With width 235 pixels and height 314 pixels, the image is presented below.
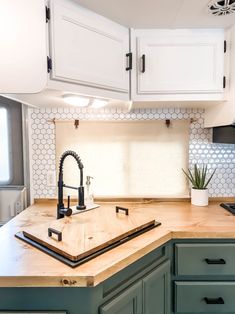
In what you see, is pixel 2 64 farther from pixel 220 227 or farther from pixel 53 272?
pixel 220 227

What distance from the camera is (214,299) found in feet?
4.25

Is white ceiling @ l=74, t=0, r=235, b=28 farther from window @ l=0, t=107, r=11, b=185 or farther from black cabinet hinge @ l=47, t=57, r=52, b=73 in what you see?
window @ l=0, t=107, r=11, b=185

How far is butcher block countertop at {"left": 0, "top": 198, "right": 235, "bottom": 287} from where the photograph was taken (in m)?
0.85

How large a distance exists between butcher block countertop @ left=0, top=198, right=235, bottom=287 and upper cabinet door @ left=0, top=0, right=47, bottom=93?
73cm

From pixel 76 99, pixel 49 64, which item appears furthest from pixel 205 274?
pixel 49 64

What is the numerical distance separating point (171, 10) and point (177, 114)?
75 centimetres

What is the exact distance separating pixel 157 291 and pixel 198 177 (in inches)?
33.6

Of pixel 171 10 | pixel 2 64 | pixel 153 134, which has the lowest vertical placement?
pixel 153 134

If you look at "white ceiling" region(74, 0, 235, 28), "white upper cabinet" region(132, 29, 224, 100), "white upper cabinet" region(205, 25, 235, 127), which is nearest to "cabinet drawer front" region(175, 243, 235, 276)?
"white upper cabinet" region(205, 25, 235, 127)

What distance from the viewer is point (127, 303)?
1039mm

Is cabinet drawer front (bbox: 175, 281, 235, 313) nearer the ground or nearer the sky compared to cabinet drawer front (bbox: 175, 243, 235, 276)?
nearer the ground

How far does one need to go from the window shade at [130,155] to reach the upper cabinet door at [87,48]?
1.53ft

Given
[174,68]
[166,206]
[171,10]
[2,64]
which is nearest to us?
[2,64]

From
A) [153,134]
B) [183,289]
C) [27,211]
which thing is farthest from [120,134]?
[183,289]
